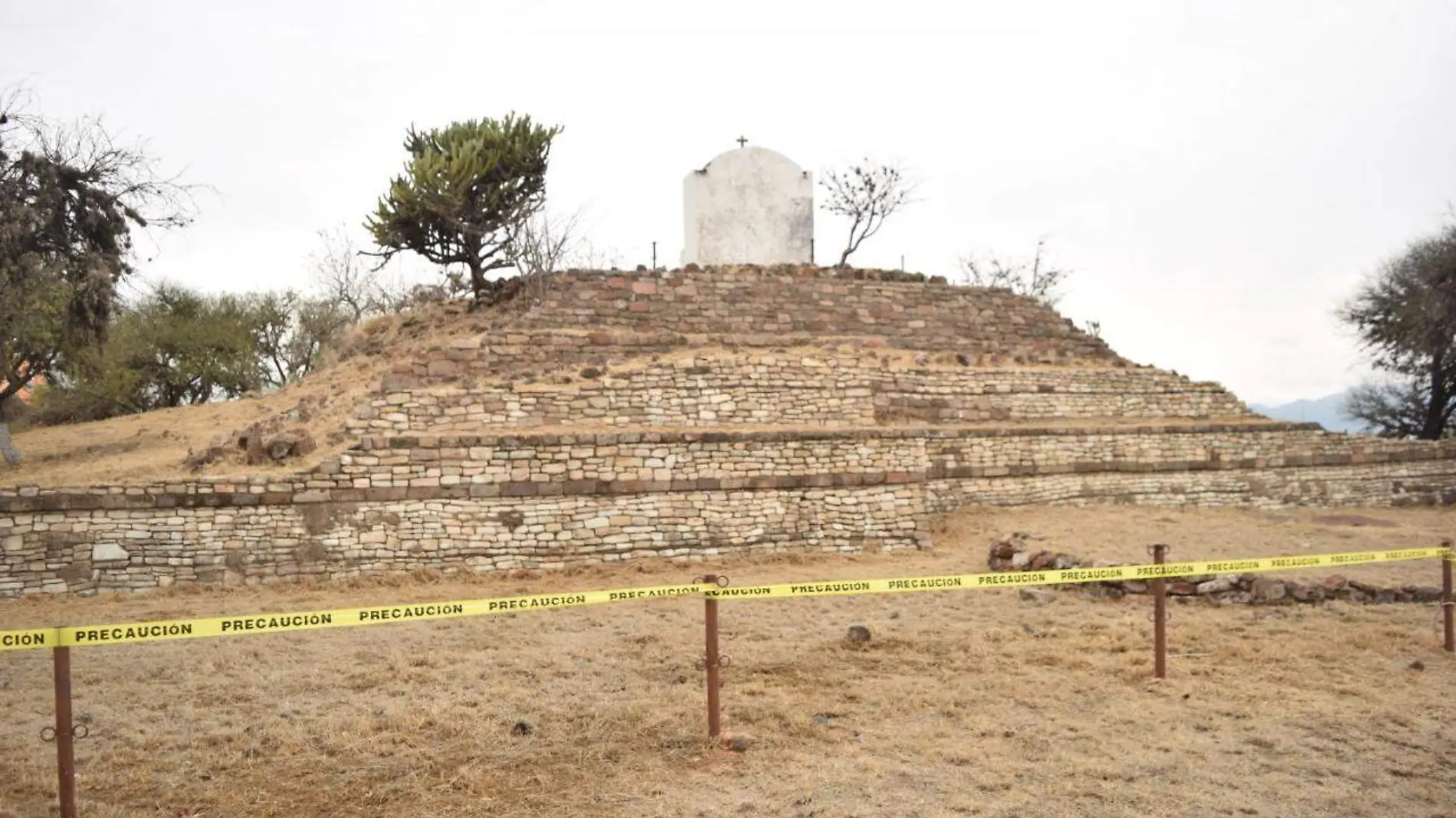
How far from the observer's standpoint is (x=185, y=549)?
433 inches

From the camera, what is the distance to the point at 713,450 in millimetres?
13148

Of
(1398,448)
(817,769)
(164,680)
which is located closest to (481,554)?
(164,680)

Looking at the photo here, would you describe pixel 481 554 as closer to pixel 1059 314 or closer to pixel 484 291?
pixel 484 291

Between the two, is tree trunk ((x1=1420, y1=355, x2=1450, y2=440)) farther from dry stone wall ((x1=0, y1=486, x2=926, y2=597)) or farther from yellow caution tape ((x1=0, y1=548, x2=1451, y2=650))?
yellow caution tape ((x1=0, y1=548, x2=1451, y2=650))

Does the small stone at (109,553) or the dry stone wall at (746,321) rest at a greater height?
the dry stone wall at (746,321)

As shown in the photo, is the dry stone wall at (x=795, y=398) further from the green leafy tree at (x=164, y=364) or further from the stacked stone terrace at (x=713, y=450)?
the green leafy tree at (x=164, y=364)

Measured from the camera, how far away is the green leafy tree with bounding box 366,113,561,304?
64.1ft

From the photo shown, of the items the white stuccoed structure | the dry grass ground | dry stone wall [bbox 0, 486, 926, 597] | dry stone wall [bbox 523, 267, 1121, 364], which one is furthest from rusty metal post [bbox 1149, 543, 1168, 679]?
the white stuccoed structure

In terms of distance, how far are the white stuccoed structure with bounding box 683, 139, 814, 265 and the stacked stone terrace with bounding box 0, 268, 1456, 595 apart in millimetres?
2204

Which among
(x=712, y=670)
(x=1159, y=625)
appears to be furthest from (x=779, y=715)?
(x=1159, y=625)

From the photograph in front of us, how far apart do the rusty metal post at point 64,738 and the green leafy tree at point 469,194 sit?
15.7 meters

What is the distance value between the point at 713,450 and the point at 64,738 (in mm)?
9225

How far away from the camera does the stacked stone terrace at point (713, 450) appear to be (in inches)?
441

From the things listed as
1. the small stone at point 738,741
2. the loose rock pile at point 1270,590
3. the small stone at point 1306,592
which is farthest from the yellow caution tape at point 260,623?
the small stone at point 1306,592
